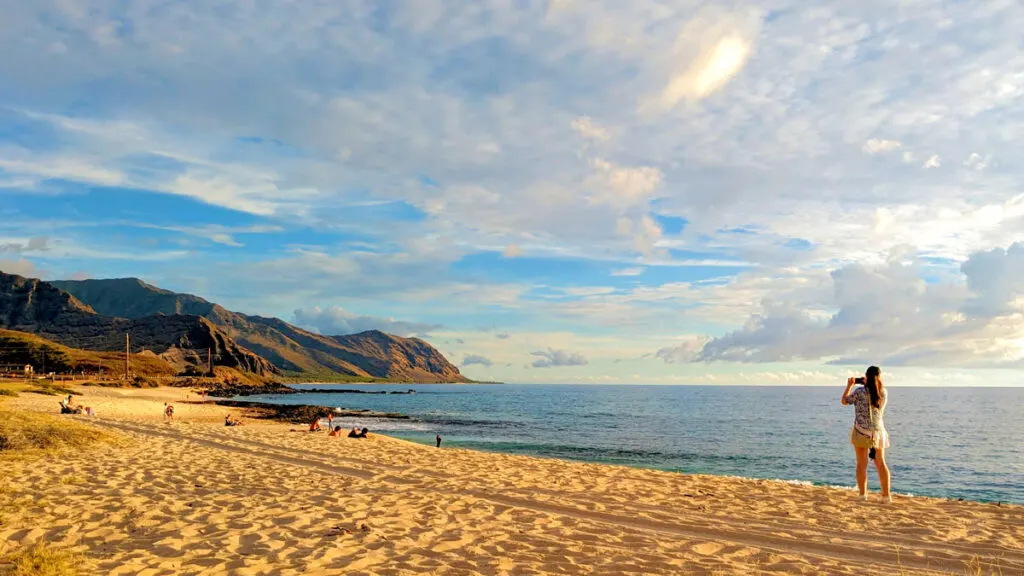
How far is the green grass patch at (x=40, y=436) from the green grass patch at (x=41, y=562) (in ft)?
34.2

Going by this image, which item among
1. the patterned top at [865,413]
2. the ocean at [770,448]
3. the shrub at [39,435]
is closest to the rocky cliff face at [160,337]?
the ocean at [770,448]

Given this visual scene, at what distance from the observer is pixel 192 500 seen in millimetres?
10516

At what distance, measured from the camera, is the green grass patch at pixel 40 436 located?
15.5 metres

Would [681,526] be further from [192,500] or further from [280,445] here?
[280,445]

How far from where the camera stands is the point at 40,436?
16562 millimetres

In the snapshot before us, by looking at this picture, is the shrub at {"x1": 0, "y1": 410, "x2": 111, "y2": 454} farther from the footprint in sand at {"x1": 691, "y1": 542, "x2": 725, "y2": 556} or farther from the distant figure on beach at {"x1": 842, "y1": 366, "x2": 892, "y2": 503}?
the distant figure on beach at {"x1": 842, "y1": 366, "x2": 892, "y2": 503}

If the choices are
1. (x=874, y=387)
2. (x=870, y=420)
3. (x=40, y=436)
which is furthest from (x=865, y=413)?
(x=40, y=436)

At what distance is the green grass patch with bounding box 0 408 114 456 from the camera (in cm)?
1553

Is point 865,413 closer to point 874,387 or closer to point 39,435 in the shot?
point 874,387

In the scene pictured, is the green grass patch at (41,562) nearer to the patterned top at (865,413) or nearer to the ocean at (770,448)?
the patterned top at (865,413)

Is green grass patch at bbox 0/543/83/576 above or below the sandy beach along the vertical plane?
above

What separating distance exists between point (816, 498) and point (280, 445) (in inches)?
720

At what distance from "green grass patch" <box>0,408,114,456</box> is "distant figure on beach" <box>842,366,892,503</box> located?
20.6m

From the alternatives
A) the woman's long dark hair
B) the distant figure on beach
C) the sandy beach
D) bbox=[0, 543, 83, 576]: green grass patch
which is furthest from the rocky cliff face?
the woman's long dark hair
